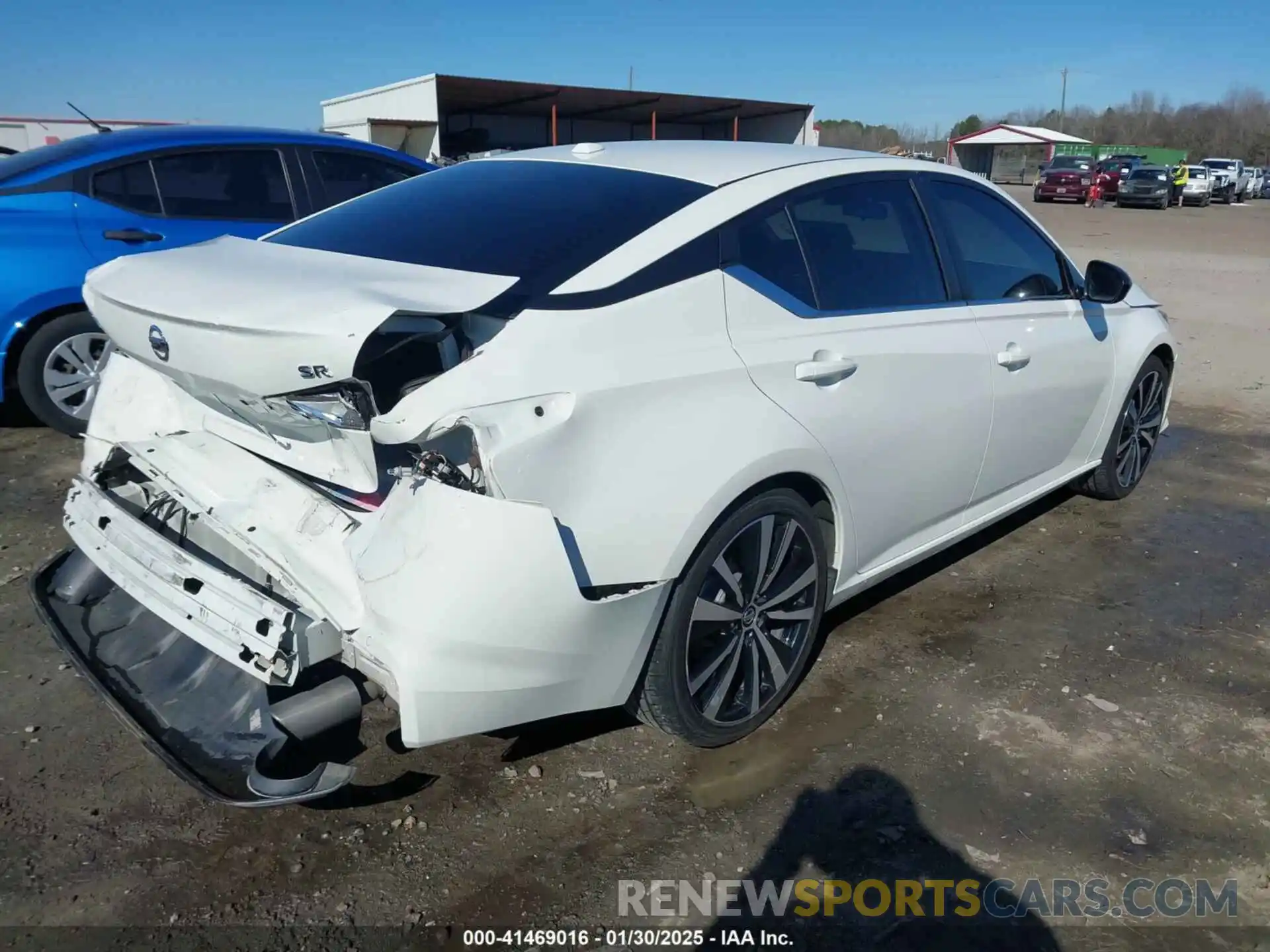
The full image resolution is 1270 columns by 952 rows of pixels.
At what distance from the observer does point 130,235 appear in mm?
5379

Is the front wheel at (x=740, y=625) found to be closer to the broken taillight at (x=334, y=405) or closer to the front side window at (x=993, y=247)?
the broken taillight at (x=334, y=405)

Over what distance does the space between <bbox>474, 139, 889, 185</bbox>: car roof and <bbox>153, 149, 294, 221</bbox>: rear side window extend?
8.96 ft

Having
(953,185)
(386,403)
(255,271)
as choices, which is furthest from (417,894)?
(953,185)

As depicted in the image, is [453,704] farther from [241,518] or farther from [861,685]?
[861,685]

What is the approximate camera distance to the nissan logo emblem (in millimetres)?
2471

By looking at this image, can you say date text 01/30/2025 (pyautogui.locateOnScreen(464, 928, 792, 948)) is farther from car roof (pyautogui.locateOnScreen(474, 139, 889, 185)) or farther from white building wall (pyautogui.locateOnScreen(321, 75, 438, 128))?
white building wall (pyautogui.locateOnScreen(321, 75, 438, 128))

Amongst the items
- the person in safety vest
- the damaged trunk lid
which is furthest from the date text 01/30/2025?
the person in safety vest

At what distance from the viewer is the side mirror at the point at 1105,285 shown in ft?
13.8

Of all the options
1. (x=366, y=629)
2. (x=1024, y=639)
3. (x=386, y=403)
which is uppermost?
(x=386, y=403)

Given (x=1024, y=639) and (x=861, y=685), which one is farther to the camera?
(x=1024, y=639)

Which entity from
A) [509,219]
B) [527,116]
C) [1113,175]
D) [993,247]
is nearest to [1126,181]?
[1113,175]

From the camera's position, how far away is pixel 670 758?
293 cm

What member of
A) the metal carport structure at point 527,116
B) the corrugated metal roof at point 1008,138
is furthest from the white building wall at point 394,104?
the corrugated metal roof at point 1008,138

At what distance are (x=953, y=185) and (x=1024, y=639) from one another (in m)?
1.76
